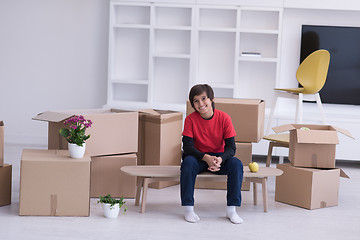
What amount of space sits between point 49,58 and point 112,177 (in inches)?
99.8

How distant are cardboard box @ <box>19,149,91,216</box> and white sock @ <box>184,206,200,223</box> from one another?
23.0 inches

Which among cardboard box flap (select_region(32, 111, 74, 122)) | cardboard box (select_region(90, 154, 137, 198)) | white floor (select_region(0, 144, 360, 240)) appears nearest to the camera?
white floor (select_region(0, 144, 360, 240))

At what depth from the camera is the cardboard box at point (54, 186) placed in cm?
322

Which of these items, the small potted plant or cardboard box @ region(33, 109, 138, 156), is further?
cardboard box @ region(33, 109, 138, 156)

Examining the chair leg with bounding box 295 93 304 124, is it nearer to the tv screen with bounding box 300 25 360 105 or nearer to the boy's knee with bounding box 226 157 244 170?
the tv screen with bounding box 300 25 360 105

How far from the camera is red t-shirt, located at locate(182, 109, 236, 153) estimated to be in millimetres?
3523

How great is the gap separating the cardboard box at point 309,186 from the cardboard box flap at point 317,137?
0.63ft

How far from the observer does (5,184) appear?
346 cm

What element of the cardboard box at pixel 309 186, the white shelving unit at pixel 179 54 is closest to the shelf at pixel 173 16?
the white shelving unit at pixel 179 54

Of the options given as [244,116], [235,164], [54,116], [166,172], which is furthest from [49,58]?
[235,164]

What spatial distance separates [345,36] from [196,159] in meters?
2.78

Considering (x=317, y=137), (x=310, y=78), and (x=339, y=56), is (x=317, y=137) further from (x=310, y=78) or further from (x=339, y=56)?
(x=339, y=56)

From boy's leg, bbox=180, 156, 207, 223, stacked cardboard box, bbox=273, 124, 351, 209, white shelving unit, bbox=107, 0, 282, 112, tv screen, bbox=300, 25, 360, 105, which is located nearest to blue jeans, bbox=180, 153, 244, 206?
boy's leg, bbox=180, 156, 207, 223

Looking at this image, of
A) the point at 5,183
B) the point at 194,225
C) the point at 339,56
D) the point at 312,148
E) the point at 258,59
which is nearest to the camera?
the point at 194,225
